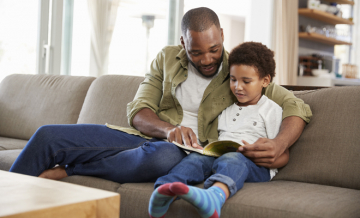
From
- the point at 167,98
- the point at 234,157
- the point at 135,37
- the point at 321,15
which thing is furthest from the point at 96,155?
the point at 321,15

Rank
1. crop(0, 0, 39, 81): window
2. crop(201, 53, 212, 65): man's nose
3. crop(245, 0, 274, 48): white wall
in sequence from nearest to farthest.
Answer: crop(201, 53, 212, 65): man's nose, crop(0, 0, 39, 81): window, crop(245, 0, 274, 48): white wall

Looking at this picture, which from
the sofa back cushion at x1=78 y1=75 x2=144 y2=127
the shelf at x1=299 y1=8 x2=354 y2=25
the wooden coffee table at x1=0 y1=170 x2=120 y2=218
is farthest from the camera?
the shelf at x1=299 y1=8 x2=354 y2=25

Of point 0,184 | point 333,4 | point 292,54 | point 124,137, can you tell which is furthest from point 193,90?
point 333,4

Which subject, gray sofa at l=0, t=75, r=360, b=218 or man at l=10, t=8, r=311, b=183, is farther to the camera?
man at l=10, t=8, r=311, b=183

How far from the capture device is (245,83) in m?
1.50

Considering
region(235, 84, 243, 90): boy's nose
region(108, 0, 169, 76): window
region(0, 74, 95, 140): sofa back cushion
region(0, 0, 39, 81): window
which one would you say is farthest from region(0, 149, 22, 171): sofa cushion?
region(108, 0, 169, 76): window

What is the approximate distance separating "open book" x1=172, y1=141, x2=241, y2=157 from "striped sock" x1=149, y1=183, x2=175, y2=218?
0.29 metres

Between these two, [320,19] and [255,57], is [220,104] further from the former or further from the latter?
[320,19]

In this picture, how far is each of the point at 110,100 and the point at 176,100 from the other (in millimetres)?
661

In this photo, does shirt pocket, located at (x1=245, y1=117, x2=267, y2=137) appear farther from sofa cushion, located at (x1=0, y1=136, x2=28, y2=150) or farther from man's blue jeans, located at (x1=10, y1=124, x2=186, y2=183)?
sofa cushion, located at (x1=0, y1=136, x2=28, y2=150)

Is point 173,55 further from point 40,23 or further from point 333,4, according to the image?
point 333,4

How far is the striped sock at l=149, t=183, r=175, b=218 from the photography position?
1.00 meters

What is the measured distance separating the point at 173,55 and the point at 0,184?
1046 millimetres

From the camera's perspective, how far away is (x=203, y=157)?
1.40m
